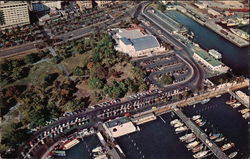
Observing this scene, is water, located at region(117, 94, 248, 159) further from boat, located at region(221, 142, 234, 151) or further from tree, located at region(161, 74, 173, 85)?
tree, located at region(161, 74, 173, 85)

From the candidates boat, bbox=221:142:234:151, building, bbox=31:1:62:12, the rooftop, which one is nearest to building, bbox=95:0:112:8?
building, bbox=31:1:62:12

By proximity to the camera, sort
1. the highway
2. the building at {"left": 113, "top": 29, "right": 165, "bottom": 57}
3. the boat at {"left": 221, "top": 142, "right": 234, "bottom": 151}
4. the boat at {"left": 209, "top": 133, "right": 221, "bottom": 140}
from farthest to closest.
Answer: the building at {"left": 113, "top": 29, "right": 165, "bottom": 57}
the highway
the boat at {"left": 209, "top": 133, "right": 221, "bottom": 140}
the boat at {"left": 221, "top": 142, "right": 234, "bottom": 151}

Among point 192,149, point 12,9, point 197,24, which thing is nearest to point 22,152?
point 192,149

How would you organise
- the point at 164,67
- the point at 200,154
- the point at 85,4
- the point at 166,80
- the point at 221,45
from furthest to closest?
the point at 85,4, the point at 221,45, the point at 164,67, the point at 166,80, the point at 200,154

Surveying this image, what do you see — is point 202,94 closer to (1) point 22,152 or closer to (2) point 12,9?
(1) point 22,152

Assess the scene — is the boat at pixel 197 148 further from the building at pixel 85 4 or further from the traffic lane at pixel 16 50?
the building at pixel 85 4

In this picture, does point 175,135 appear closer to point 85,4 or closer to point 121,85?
point 121,85

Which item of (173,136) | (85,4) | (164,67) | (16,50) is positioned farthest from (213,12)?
(16,50)
